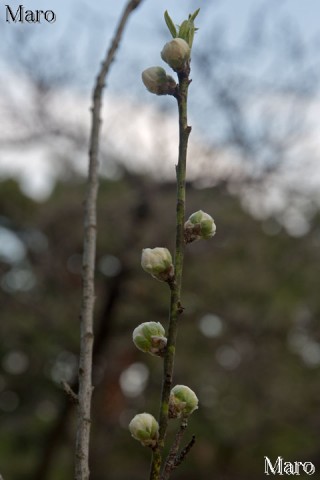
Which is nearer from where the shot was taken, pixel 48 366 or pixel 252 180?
pixel 252 180

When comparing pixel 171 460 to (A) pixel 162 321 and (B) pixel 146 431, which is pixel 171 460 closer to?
(B) pixel 146 431

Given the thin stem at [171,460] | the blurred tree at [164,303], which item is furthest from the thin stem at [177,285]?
the blurred tree at [164,303]

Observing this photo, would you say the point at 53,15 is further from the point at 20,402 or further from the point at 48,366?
the point at 20,402

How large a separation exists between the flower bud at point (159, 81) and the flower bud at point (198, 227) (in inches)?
4.9

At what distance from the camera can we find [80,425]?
1.89ft

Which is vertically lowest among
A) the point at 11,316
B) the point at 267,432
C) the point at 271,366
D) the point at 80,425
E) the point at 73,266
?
the point at 80,425

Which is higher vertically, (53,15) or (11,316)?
(11,316)

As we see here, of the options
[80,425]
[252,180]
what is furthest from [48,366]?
[80,425]

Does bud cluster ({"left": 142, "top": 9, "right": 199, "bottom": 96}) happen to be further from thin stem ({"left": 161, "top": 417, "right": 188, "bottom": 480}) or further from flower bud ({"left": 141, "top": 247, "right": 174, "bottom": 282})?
thin stem ({"left": 161, "top": 417, "right": 188, "bottom": 480})

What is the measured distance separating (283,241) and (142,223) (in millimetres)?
1442

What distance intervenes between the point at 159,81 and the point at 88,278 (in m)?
0.21

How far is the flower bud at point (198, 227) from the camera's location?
25.1 inches

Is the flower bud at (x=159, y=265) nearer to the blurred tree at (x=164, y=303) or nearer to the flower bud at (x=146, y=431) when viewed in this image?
the flower bud at (x=146, y=431)

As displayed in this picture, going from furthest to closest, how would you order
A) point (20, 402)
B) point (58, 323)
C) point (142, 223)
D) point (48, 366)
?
point (20, 402), point (48, 366), point (58, 323), point (142, 223)
